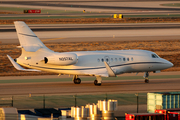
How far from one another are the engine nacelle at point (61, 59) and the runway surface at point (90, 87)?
279cm

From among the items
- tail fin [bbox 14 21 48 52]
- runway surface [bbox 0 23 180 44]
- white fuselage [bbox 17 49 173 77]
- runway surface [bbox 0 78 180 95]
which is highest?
runway surface [bbox 0 23 180 44]

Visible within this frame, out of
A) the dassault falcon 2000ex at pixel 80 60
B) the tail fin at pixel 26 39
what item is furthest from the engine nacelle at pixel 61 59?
the tail fin at pixel 26 39

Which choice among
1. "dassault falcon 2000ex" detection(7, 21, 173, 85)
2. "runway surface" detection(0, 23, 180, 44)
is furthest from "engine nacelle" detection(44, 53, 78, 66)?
"runway surface" detection(0, 23, 180, 44)

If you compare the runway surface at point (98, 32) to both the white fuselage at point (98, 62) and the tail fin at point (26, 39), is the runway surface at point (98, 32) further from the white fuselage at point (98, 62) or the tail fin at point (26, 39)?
the tail fin at point (26, 39)

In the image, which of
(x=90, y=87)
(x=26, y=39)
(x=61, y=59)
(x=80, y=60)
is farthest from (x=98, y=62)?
(x=26, y=39)

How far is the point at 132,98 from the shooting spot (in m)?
31.2

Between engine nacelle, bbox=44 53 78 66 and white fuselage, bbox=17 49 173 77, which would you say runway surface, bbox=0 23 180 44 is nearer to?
white fuselage, bbox=17 49 173 77

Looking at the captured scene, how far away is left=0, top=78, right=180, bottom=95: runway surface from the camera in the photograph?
133 feet

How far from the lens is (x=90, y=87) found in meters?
43.1

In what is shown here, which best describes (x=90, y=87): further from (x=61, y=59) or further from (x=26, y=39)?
(x=26, y=39)

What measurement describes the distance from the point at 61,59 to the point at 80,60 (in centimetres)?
241

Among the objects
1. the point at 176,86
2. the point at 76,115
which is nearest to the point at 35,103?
the point at 76,115

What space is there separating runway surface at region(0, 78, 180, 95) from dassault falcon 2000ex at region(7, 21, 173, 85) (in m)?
1.38

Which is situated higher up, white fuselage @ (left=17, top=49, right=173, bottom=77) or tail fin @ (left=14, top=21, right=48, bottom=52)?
tail fin @ (left=14, top=21, right=48, bottom=52)
